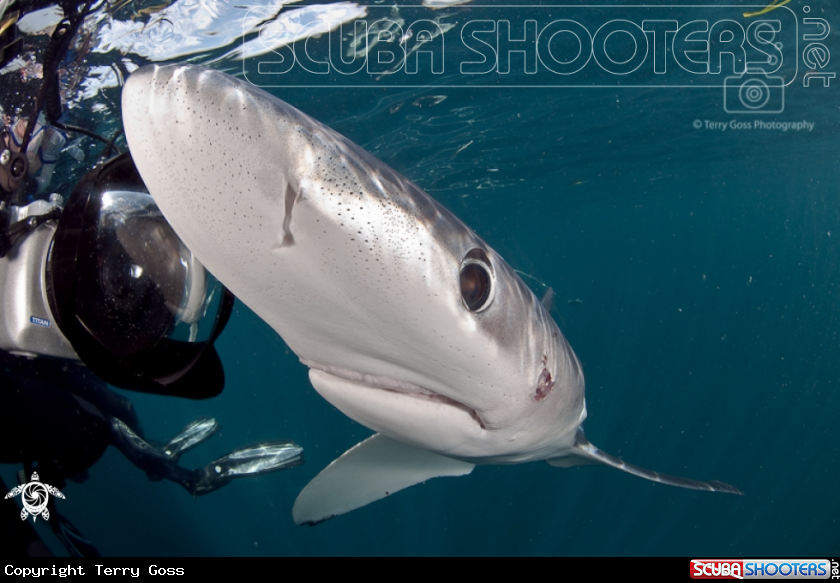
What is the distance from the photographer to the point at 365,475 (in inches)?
133

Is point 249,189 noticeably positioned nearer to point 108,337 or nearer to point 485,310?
point 485,310

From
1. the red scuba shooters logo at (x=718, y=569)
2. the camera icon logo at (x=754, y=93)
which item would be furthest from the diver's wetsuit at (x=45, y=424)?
the camera icon logo at (x=754, y=93)

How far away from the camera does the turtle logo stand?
317 centimetres

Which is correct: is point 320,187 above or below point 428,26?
below

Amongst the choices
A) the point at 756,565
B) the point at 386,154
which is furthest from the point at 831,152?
the point at 756,565

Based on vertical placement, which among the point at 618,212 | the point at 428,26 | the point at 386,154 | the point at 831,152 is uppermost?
the point at 428,26

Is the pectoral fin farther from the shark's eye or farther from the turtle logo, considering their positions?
→ the shark's eye

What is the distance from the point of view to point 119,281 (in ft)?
6.06

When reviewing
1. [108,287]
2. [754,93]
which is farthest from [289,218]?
[754,93]

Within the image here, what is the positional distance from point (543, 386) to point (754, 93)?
1741cm

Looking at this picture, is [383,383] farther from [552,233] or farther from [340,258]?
[552,233]

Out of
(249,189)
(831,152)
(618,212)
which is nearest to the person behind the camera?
(249,189)

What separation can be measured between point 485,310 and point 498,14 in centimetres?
852

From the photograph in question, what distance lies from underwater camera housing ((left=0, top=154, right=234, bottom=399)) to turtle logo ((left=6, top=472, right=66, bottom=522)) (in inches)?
68.5
